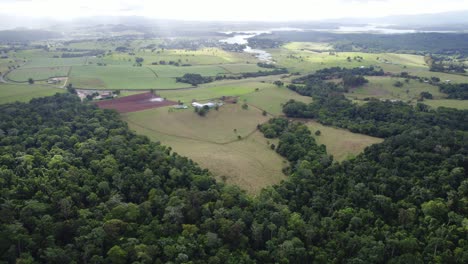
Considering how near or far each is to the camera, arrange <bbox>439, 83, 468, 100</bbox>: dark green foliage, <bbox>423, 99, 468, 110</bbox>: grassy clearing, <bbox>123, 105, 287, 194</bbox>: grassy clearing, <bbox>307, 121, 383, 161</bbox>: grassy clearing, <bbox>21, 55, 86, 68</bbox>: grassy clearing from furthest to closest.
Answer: <bbox>21, 55, 86, 68</bbox>: grassy clearing
<bbox>439, 83, 468, 100</bbox>: dark green foliage
<bbox>423, 99, 468, 110</bbox>: grassy clearing
<bbox>307, 121, 383, 161</bbox>: grassy clearing
<bbox>123, 105, 287, 194</bbox>: grassy clearing

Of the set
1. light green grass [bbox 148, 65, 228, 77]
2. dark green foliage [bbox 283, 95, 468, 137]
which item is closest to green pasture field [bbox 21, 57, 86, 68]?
light green grass [bbox 148, 65, 228, 77]

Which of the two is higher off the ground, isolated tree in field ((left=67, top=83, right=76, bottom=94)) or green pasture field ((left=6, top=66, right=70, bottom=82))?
green pasture field ((left=6, top=66, right=70, bottom=82))

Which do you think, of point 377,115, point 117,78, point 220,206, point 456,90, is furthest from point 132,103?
point 456,90

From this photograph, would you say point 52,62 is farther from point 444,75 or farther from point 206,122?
point 444,75

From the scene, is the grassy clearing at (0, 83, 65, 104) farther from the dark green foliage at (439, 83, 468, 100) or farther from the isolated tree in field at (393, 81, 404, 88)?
the dark green foliage at (439, 83, 468, 100)

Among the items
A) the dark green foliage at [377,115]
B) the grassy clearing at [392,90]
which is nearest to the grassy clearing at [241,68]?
the grassy clearing at [392,90]

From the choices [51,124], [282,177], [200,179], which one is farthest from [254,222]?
[51,124]

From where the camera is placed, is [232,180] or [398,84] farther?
[398,84]
